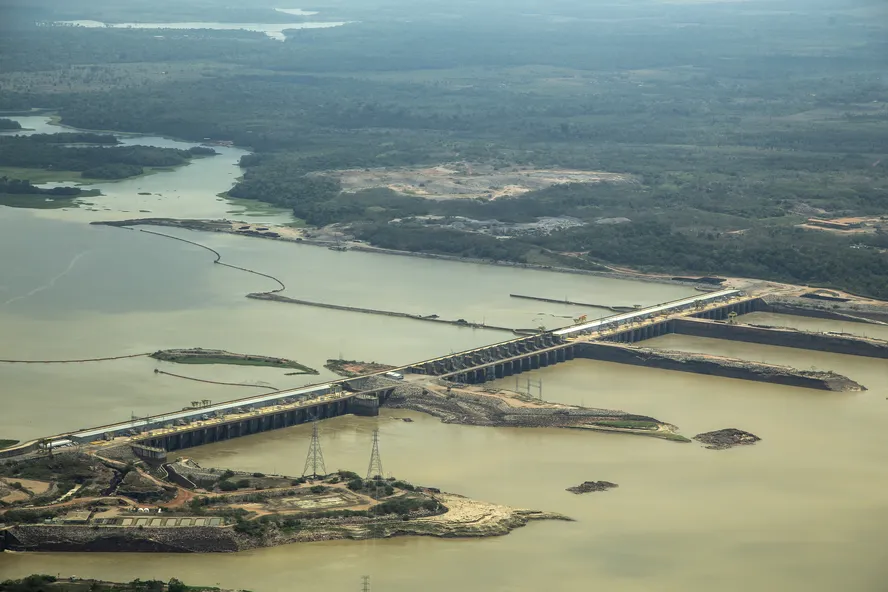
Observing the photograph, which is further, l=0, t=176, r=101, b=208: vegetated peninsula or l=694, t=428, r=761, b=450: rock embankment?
l=0, t=176, r=101, b=208: vegetated peninsula

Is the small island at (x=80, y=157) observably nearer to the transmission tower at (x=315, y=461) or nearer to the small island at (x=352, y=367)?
the small island at (x=352, y=367)

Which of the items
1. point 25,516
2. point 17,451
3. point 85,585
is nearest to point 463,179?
point 17,451

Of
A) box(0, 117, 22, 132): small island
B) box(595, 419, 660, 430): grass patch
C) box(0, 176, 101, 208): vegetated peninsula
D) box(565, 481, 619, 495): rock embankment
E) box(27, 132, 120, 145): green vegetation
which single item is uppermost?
box(595, 419, 660, 430): grass patch

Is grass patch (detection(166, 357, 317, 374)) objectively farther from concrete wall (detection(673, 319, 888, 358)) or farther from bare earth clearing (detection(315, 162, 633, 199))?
bare earth clearing (detection(315, 162, 633, 199))

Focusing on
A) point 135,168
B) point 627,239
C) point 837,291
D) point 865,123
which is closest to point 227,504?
point 837,291

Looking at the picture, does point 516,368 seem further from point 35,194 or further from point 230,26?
point 230,26

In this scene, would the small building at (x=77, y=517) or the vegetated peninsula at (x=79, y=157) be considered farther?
the vegetated peninsula at (x=79, y=157)

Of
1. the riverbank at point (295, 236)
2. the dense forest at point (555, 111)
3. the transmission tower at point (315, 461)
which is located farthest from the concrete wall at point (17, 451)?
the dense forest at point (555, 111)

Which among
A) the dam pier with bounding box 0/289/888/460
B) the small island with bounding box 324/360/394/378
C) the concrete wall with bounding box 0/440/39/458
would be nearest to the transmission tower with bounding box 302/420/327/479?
the dam pier with bounding box 0/289/888/460
